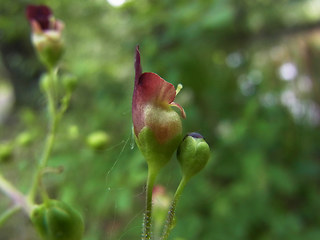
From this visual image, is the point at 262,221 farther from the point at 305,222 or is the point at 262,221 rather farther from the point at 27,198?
the point at 27,198

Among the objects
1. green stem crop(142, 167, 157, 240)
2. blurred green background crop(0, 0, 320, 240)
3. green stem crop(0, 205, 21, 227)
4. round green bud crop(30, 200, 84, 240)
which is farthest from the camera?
blurred green background crop(0, 0, 320, 240)

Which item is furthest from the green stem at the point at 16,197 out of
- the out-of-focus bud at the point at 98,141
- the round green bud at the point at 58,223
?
the out-of-focus bud at the point at 98,141

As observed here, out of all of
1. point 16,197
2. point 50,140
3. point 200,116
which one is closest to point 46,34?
point 50,140

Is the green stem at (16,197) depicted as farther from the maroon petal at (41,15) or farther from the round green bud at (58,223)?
the maroon petal at (41,15)

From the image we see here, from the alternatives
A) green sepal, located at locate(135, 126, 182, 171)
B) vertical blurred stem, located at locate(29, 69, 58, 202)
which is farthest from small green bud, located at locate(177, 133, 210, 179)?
vertical blurred stem, located at locate(29, 69, 58, 202)

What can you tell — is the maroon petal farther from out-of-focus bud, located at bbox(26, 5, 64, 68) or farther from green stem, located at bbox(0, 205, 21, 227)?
green stem, located at bbox(0, 205, 21, 227)

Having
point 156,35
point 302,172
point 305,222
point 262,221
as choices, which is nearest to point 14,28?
point 156,35
